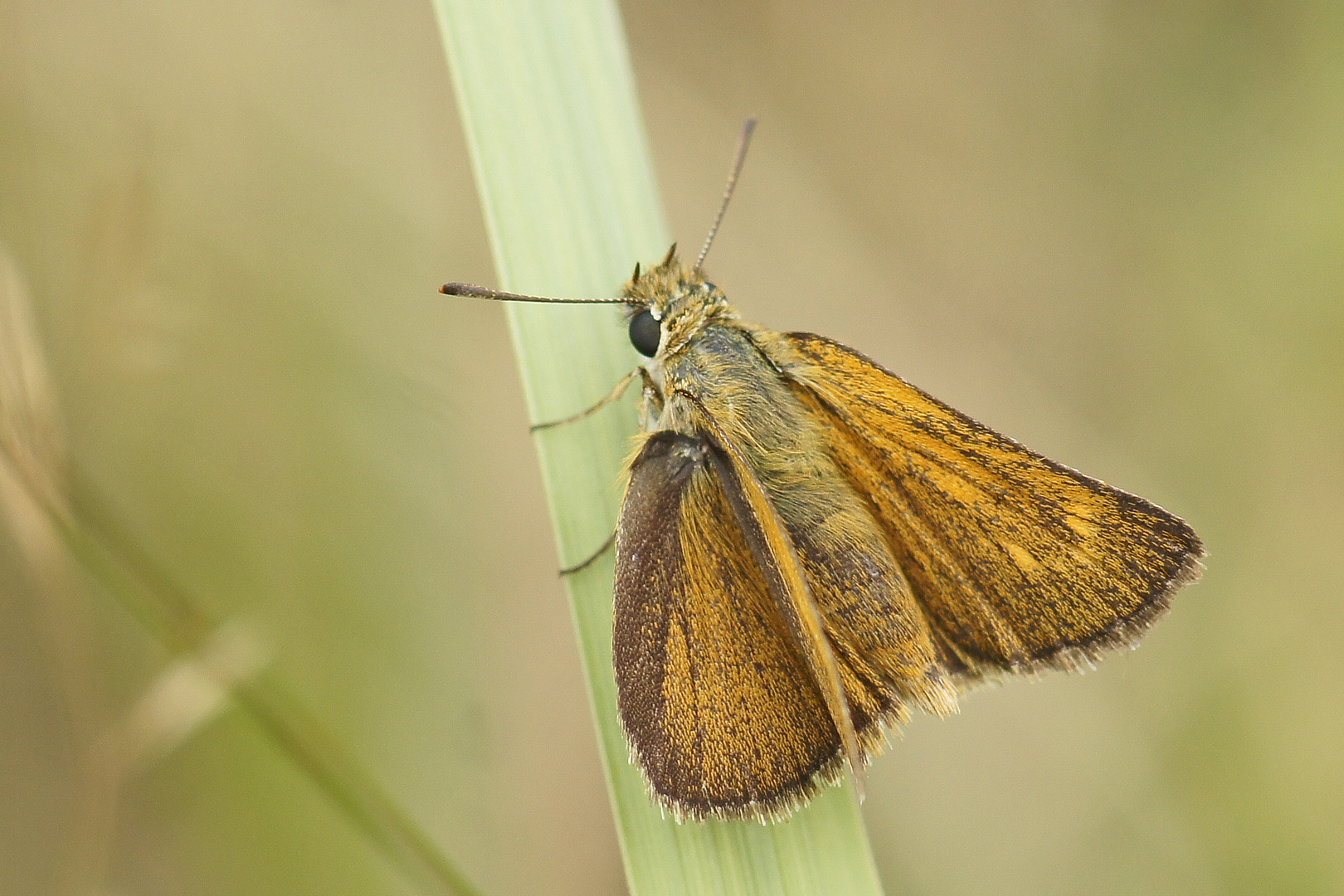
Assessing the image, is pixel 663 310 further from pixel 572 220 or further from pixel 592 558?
pixel 592 558

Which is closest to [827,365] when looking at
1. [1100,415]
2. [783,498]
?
[783,498]

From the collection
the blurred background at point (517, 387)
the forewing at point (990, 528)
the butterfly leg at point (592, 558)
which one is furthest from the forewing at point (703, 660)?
the blurred background at point (517, 387)

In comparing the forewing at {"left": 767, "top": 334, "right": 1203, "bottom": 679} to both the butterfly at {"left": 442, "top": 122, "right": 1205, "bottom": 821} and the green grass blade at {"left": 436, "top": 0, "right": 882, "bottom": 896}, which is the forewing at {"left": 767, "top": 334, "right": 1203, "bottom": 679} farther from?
the green grass blade at {"left": 436, "top": 0, "right": 882, "bottom": 896}

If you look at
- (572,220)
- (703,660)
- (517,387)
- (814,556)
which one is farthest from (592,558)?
(517,387)

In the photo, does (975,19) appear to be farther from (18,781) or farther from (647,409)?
(18,781)

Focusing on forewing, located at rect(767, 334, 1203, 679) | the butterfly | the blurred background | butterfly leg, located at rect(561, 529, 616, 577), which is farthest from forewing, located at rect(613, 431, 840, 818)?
the blurred background
